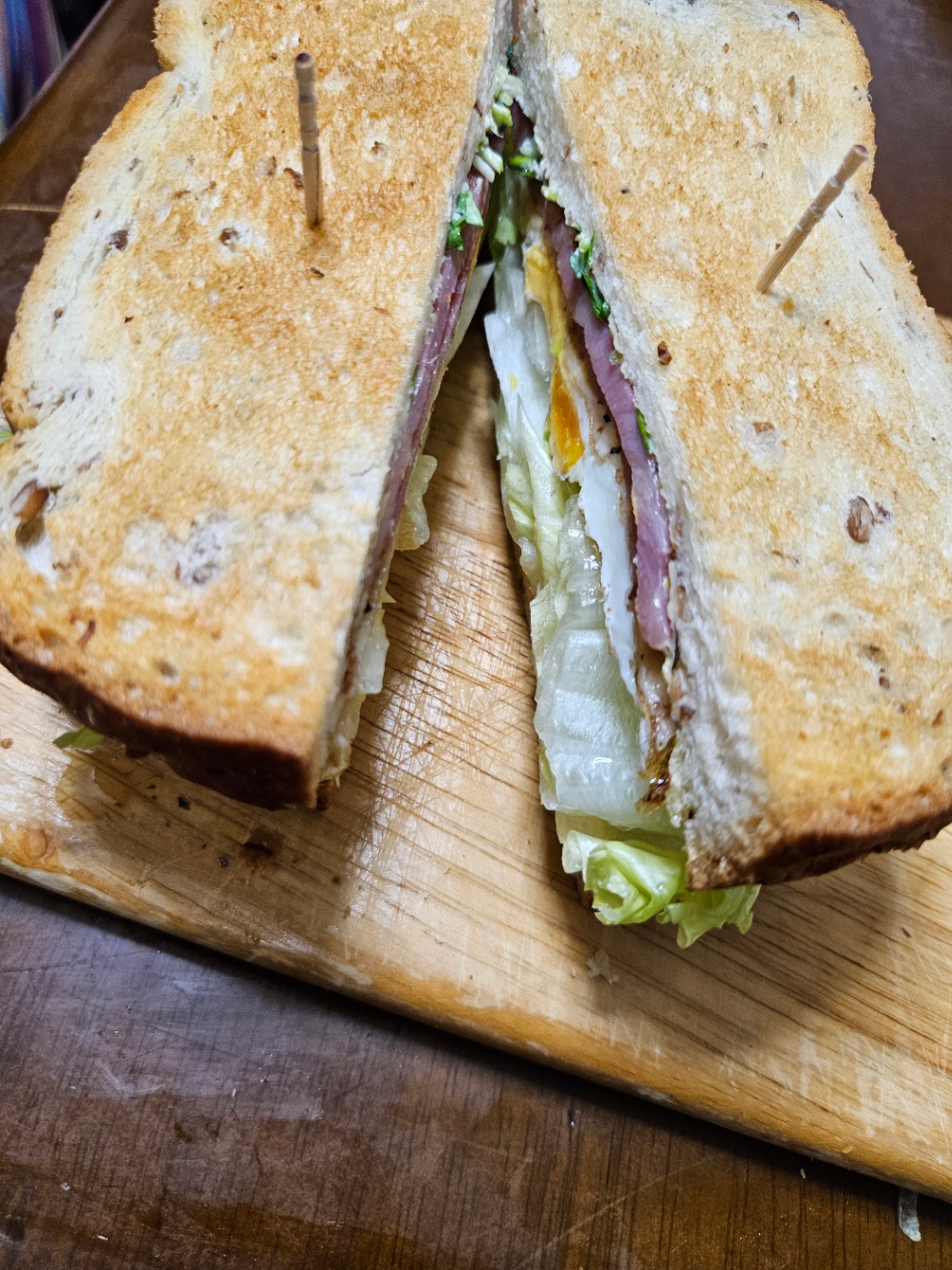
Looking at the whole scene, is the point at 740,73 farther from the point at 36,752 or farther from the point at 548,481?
the point at 36,752

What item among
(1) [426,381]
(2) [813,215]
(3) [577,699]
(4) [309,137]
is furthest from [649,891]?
(4) [309,137]

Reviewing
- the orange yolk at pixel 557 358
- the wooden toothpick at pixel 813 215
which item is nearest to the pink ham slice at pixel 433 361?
the orange yolk at pixel 557 358

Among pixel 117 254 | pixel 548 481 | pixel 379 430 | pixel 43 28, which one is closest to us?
pixel 379 430

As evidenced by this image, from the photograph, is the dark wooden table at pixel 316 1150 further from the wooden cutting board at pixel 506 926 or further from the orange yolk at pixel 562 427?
the orange yolk at pixel 562 427

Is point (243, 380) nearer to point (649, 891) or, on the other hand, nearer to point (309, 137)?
point (309, 137)

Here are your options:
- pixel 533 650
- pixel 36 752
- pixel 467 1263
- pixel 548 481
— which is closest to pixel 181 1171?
pixel 467 1263

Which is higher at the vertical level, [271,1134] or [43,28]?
[43,28]

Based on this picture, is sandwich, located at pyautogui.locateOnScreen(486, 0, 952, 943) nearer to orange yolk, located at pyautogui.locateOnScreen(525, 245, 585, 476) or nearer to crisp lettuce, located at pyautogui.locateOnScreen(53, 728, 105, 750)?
orange yolk, located at pyautogui.locateOnScreen(525, 245, 585, 476)

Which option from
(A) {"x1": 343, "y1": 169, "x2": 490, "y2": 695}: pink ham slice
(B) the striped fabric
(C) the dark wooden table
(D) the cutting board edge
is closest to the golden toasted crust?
(A) {"x1": 343, "y1": 169, "x2": 490, "y2": 695}: pink ham slice
